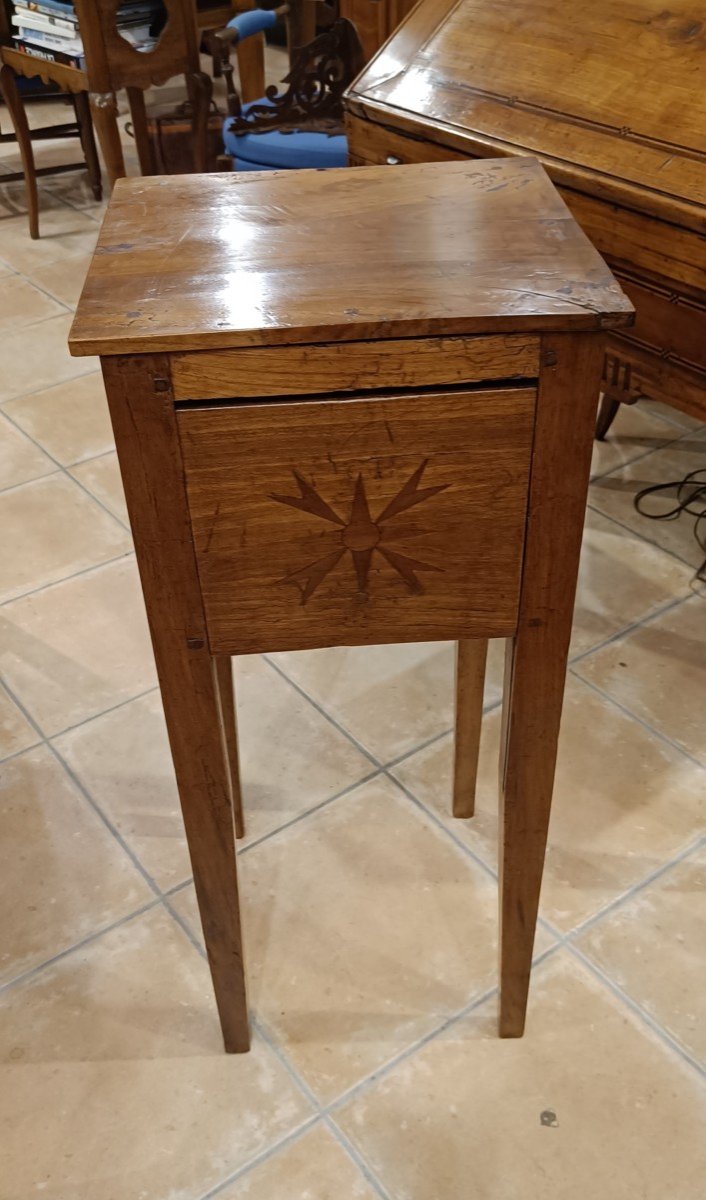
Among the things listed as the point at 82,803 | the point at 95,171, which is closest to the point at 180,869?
the point at 82,803

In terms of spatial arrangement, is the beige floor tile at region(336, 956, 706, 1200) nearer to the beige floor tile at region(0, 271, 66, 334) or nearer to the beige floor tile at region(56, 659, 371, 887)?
the beige floor tile at region(56, 659, 371, 887)

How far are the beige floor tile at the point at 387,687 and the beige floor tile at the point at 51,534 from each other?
496 millimetres

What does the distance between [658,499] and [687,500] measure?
6cm

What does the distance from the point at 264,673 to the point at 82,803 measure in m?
0.38

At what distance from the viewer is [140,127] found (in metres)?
3.29

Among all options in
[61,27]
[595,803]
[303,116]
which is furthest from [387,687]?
[61,27]

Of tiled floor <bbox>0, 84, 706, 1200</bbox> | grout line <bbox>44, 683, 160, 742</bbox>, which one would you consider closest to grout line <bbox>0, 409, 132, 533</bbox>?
tiled floor <bbox>0, 84, 706, 1200</bbox>

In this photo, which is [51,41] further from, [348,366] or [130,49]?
[348,366]

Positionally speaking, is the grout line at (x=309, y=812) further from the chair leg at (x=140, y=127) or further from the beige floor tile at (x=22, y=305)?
the chair leg at (x=140, y=127)

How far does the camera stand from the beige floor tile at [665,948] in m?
1.24

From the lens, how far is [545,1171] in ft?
3.62

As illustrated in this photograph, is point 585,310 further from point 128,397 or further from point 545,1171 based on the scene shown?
point 545,1171

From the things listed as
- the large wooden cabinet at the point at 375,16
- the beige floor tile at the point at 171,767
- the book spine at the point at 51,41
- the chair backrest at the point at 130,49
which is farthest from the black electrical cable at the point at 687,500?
the book spine at the point at 51,41

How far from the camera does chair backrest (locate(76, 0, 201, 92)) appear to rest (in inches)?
110
